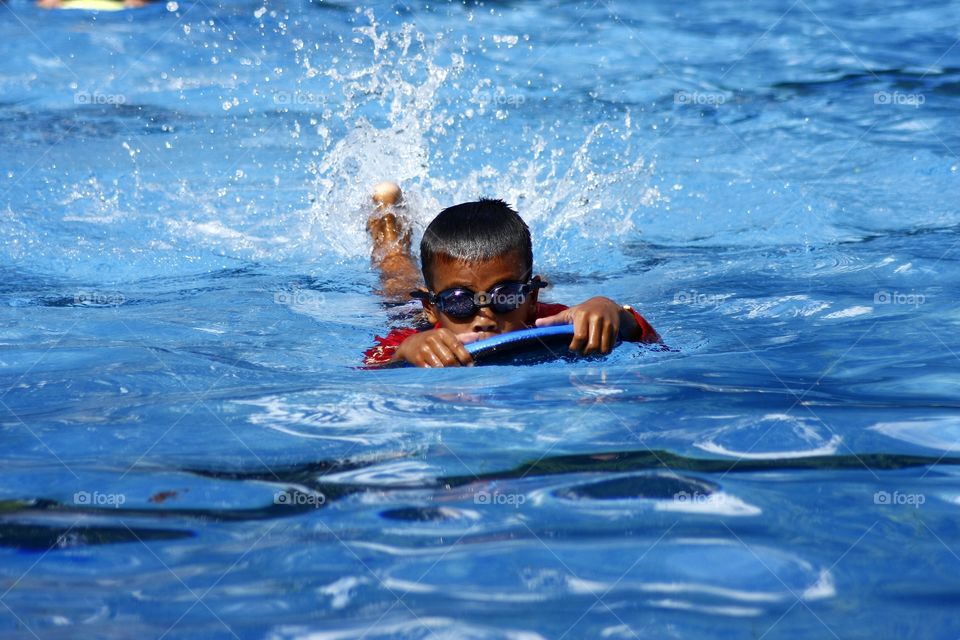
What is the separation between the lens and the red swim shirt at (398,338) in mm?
4457

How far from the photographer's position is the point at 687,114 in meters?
9.98

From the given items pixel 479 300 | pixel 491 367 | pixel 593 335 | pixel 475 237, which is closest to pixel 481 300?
pixel 479 300

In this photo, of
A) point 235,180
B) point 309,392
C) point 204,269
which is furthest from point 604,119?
point 309,392

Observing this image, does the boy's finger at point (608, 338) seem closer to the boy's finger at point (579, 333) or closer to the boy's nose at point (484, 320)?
the boy's finger at point (579, 333)

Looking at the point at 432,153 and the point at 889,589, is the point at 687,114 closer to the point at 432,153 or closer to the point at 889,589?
the point at 432,153

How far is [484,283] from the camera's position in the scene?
4.29m

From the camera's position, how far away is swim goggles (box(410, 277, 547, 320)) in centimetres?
418

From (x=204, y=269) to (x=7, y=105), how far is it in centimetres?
458

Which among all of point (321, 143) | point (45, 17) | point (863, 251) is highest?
point (45, 17)

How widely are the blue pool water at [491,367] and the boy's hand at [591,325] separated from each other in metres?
0.09

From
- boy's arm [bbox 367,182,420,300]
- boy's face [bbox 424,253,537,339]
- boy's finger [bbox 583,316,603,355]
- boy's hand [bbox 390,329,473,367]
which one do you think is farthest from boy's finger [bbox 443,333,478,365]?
boy's arm [bbox 367,182,420,300]

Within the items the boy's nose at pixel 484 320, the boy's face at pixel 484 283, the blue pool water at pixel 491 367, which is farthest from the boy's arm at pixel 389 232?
the boy's nose at pixel 484 320

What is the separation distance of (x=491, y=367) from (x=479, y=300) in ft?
1.26

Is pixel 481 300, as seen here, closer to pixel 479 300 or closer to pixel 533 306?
pixel 479 300
